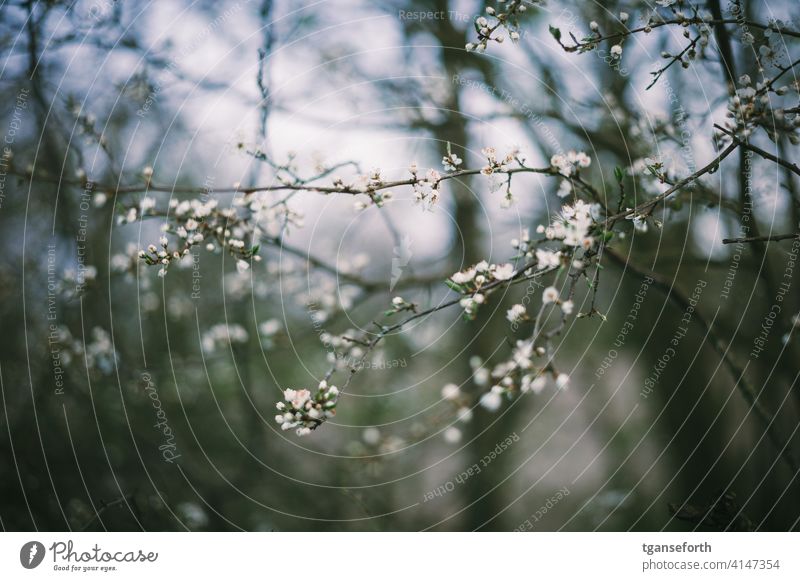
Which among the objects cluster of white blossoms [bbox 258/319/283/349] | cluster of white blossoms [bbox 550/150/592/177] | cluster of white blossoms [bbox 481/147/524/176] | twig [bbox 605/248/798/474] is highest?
cluster of white blossoms [bbox 481/147/524/176]

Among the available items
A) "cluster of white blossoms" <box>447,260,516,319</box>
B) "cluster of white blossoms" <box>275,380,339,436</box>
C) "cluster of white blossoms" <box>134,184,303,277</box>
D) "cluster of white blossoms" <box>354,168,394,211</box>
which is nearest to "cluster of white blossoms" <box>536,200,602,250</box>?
"cluster of white blossoms" <box>447,260,516,319</box>

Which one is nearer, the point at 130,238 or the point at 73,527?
the point at 73,527

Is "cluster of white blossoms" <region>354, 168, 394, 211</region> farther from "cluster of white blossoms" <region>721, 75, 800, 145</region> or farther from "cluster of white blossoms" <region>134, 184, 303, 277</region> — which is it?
"cluster of white blossoms" <region>721, 75, 800, 145</region>

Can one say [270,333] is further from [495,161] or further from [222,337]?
[495,161]

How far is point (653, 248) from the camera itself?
1.75m

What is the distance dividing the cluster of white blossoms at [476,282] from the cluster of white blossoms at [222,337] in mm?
1210

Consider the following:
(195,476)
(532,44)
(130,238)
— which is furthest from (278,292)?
(532,44)

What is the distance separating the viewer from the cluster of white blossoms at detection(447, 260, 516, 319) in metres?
0.79

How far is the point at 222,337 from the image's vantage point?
6.37 ft

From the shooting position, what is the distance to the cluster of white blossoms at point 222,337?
1.89m

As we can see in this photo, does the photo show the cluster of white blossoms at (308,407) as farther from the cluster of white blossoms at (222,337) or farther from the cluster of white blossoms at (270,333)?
the cluster of white blossoms at (222,337)

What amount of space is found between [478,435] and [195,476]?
3.43ft

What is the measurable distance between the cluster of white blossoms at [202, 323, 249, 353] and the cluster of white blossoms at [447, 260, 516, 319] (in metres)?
1.21
